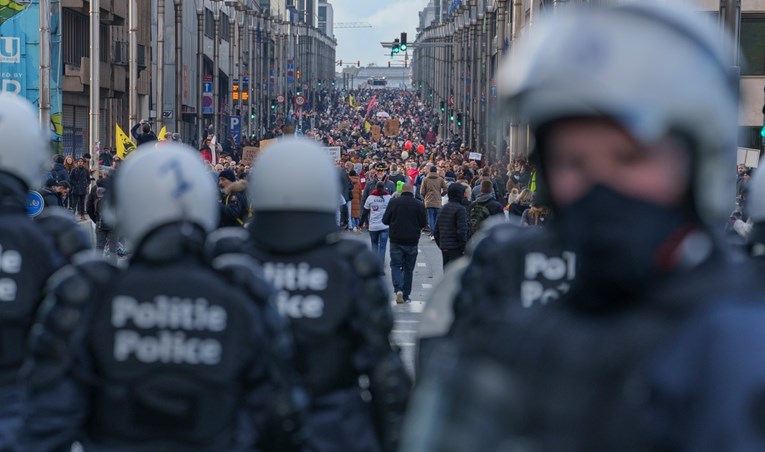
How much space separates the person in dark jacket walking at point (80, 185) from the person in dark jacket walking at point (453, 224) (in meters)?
16.0

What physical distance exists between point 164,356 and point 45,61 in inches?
1252

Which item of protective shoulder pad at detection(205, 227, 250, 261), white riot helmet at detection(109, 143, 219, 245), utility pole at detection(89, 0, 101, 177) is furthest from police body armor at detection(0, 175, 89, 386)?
utility pole at detection(89, 0, 101, 177)

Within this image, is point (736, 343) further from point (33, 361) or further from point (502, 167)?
point (502, 167)

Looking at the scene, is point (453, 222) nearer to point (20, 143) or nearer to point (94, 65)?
point (20, 143)

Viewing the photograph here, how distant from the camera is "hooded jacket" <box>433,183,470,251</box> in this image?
19500mm

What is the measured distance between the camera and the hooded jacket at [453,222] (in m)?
19.5

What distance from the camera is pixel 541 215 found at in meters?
15.4

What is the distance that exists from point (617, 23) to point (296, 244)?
3978mm

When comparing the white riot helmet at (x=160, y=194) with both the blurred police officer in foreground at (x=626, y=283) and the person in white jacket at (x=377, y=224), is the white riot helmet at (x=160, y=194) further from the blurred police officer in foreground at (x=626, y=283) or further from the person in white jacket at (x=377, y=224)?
the person in white jacket at (x=377, y=224)

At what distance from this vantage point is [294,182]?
597 centimetres

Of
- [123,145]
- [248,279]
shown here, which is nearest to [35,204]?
[123,145]

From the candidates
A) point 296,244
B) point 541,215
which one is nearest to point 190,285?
point 296,244

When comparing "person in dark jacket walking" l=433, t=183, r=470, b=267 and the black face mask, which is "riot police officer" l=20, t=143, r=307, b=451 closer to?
the black face mask

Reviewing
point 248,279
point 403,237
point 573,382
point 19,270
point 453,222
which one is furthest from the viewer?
point 403,237
